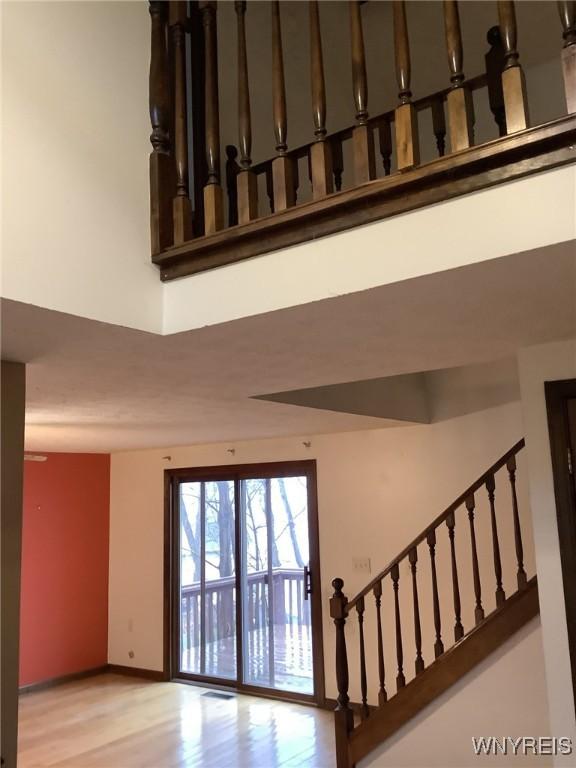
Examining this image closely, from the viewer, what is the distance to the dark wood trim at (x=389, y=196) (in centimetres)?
125

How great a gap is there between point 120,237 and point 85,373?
2.34ft

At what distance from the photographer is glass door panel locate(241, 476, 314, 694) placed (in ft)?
18.5

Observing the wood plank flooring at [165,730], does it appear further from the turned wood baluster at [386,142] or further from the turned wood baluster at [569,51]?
the turned wood baluster at [569,51]

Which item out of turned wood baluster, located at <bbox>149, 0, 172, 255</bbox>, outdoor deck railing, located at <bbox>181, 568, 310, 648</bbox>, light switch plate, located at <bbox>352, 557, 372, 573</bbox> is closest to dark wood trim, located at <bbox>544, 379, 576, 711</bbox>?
turned wood baluster, located at <bbox>149, 0, 172, 255</bbox>

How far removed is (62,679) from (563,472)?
18.6ft

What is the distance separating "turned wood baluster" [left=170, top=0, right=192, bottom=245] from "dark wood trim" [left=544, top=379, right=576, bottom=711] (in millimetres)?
1512

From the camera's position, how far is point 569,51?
1.31 m

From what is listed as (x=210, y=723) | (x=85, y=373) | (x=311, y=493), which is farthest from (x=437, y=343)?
(x=210, y=723)

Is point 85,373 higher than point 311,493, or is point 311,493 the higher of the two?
point 85,373

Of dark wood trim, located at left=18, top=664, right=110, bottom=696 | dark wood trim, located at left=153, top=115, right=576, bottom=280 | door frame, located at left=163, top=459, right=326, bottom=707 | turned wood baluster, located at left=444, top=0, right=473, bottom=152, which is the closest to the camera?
dark wood trim, located at left=153, top=115, right=576, bottom=280

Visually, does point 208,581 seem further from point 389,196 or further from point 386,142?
point 389,196

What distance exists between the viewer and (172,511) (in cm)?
650

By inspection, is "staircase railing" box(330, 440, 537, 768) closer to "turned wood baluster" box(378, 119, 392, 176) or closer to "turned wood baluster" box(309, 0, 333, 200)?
"turned wood baluster" box(378, 119, 392, 176)

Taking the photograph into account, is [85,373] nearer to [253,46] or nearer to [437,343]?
[437,343]
